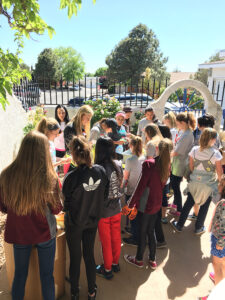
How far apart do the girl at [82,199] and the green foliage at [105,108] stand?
551 cm

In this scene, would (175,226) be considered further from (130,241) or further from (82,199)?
(82,199)

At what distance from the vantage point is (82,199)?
6.79 ft

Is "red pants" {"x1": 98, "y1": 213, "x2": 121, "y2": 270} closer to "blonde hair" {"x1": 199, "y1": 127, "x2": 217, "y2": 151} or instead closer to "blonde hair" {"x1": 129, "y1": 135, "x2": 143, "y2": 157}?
"blonde hair" {"x1": 129, "y1": 135, "x2": 143, "y2": 157}

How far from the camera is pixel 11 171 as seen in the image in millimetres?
1728

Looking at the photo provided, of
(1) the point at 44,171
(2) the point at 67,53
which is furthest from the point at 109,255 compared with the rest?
(2) the point at 67,53

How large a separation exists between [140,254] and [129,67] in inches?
1317

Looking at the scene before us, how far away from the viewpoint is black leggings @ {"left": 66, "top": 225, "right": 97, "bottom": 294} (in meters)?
2.14

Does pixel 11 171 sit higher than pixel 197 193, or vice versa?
pixel 11 171

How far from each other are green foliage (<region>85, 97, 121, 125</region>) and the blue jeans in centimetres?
593

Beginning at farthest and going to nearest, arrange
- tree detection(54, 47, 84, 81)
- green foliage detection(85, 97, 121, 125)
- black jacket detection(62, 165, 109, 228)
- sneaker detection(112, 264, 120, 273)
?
tree detection(54, 47, 84, 81) < green foliage detection(85, 97, 121, 125) < sneaker detection(112, 264, 120, 273) < black jacket detection(62, 165, 109, 228)

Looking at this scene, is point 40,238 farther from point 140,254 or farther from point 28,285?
point 140,254

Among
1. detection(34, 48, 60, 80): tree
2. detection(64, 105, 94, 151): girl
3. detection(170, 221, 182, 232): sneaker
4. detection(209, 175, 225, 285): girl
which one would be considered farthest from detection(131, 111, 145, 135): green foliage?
detection(34, 48, 60, 80): tree

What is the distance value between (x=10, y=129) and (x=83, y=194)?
11.7ft

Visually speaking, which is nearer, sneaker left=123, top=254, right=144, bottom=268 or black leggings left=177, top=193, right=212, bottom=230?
sneaker left=123, top=254, right=144, bottom=268
